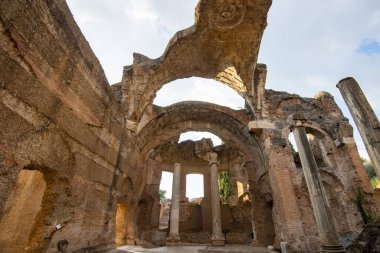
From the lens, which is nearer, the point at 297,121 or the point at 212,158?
the point at 297,121

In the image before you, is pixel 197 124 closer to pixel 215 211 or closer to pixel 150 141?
pixel 150 141

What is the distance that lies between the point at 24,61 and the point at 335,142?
11.3 m

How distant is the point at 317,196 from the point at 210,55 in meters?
6.00

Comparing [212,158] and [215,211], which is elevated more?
[212,158]

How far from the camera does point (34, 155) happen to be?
131 inches

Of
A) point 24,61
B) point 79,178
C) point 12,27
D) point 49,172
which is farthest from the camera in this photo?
point 79,178

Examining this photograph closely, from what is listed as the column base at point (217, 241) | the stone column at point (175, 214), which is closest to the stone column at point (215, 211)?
the column base at point (217, 241)

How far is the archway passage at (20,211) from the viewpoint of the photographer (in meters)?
6.52

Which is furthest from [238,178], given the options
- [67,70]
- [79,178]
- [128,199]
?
[67,70]

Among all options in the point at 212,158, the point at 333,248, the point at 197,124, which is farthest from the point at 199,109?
the point at 333,248

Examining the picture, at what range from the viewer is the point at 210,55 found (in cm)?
861

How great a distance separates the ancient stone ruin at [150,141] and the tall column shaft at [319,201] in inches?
1.1

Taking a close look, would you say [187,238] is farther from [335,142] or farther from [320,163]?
[335,142]

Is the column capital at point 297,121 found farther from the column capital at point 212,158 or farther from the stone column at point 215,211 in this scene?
the column capital at point 212,158
